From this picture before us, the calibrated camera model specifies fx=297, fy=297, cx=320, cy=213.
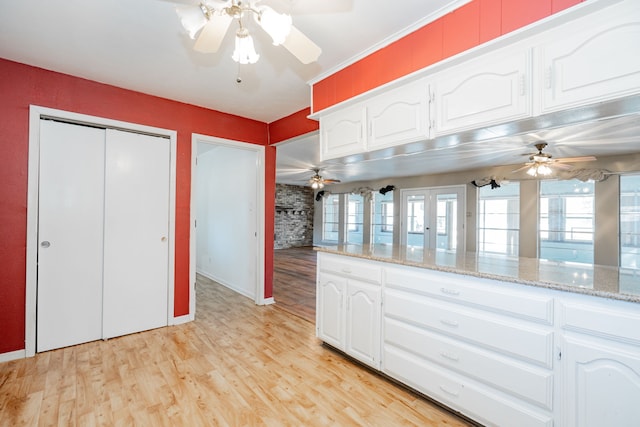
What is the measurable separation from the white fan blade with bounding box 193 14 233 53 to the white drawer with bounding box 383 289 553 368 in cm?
181

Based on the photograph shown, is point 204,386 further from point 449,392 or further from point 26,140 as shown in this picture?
point 26,140

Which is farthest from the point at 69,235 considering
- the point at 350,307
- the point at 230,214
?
the point at 350,307

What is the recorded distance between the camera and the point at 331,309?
2.50 m

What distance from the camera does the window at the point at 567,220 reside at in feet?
17.7

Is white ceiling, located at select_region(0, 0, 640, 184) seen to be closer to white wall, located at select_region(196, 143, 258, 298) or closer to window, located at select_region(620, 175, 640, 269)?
white wall, located at select_region(196, 143, 258, 298)

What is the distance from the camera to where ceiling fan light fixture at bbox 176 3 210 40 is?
1.28 meters

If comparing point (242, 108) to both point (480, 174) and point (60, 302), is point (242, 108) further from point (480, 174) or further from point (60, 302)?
point (480, 174)

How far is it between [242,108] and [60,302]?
99.5 inches

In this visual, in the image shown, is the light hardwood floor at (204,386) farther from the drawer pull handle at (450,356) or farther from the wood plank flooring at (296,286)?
the wood plank flooring at (296,286)

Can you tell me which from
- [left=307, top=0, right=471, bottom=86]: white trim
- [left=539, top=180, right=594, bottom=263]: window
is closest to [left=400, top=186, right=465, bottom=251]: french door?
[left=539, top=180, right=594, bottom=263]: window

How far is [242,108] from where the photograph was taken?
3.38 metres

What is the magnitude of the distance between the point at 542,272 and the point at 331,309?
1.51 meters

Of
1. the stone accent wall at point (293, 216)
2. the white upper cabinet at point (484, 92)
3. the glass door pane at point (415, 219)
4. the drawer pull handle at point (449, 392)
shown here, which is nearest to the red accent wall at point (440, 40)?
the white upper cabinet at point (484, 92)

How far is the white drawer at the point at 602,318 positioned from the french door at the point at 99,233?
10.7 feet
